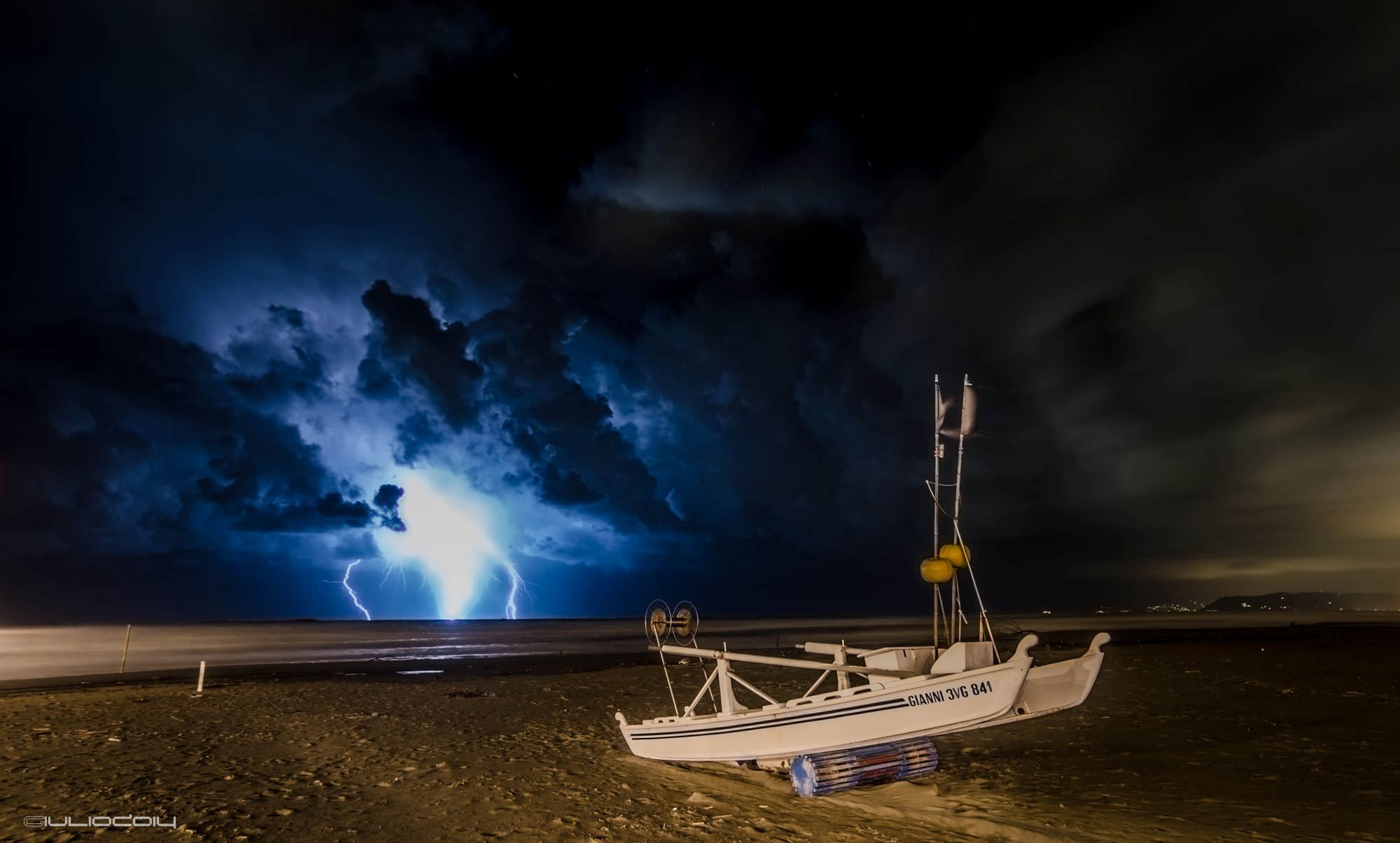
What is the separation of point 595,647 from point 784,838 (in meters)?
50.3

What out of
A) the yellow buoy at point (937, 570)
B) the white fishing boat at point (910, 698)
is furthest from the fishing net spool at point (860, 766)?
the yellow buoy at point (937, 570)

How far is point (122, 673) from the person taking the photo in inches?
1398

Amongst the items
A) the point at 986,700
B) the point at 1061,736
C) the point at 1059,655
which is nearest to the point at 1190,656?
the point at 1059,655

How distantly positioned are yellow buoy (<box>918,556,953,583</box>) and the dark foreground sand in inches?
155

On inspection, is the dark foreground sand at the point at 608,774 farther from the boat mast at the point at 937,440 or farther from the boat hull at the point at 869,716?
the boat mast at the point at 937,440

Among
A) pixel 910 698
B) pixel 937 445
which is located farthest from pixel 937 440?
pixel 910 698

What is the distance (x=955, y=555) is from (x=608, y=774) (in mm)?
8564

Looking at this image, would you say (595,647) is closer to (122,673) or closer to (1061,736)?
(122,673)

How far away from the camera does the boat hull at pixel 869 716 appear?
11.9 meters

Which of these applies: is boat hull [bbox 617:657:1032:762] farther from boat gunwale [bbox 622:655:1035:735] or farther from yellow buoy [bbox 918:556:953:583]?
yellow buoy [bbox 918:556:953:583]

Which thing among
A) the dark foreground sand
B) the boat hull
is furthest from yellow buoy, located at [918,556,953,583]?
the dark foreground sand

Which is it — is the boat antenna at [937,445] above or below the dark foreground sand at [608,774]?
above

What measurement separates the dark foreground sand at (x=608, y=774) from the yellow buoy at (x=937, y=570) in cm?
394

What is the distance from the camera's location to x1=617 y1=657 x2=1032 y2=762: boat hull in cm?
1192
